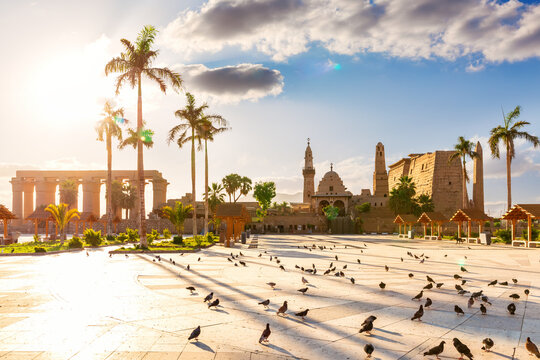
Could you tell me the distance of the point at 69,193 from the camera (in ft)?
A: 272

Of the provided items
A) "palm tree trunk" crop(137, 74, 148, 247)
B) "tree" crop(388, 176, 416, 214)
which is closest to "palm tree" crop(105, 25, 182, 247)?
"palm tree trunk" crop(137, 74, 148, 247)

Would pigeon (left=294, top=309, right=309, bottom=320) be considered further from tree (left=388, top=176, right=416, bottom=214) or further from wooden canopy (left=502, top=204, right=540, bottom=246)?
tree (left=388, top=176, right=416, bottom=214)

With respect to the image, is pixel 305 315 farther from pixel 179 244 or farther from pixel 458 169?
pixel 458 169

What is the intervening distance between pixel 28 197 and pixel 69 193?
1533cm

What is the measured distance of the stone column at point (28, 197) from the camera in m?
89.2

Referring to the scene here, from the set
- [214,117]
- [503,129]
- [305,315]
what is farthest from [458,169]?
[305,315]

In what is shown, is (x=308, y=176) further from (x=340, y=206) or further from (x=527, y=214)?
(x=527, y=214)

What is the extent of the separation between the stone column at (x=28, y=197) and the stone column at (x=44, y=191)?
8.63ft

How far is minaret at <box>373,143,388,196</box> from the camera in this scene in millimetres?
119562

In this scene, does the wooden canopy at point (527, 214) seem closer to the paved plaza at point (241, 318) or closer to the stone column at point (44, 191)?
the paved plaza at point (241, 318)

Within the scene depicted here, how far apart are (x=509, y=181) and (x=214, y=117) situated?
101ft

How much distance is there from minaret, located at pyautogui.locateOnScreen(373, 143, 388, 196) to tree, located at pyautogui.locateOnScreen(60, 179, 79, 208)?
83.6m

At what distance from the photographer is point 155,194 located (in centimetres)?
8631

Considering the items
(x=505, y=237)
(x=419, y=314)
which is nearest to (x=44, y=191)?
(x=505, y=237)
